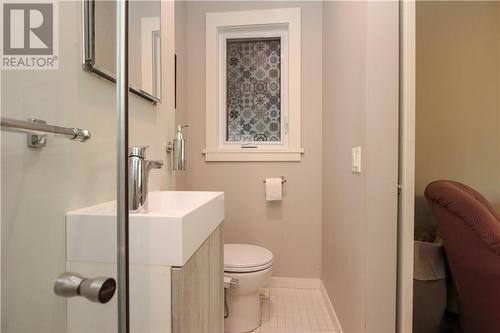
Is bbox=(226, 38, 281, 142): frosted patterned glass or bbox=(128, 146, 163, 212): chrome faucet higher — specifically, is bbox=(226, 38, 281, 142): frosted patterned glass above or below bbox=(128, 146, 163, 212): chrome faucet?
above

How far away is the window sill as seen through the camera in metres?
2.06

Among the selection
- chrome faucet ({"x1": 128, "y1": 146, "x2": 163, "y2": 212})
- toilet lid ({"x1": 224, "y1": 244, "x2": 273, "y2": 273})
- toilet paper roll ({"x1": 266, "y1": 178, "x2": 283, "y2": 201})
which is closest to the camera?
chrome faucet ({"x1": 128, "y1": 146, "x2": 163, "y2": 212})

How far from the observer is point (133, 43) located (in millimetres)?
1061

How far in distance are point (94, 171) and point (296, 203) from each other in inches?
60.5

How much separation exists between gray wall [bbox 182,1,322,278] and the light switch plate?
2.66 feet

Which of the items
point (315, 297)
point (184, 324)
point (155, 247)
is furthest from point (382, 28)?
point (315, 297)

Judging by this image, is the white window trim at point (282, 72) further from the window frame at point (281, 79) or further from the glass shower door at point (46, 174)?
the glass shower door at point (46, 174)

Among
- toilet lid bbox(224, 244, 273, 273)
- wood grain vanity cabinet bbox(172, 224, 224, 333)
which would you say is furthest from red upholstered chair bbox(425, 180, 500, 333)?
wood grain vanity cabinet bbox(172, 224, 224, 333)

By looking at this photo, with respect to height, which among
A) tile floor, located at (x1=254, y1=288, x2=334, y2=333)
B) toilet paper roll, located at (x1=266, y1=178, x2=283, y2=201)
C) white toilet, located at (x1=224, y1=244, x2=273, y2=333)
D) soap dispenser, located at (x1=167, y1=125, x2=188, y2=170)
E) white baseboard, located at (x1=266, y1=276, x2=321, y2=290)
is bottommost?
tile floor, located at (x1=254, y1=288, x2=334, y2=333)

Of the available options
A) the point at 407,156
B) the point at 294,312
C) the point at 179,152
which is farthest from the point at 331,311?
the point at 179,152

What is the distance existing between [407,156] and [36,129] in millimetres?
1196

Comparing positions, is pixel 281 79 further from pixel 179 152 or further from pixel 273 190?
pixel 179 152

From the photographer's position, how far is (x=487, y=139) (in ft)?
6.07

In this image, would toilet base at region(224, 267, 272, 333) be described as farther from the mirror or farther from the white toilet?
the mirror
